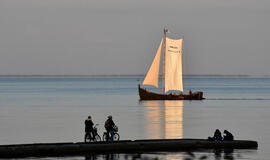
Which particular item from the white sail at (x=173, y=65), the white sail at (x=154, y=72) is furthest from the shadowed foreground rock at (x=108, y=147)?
the white sail at (x=173, y=65)

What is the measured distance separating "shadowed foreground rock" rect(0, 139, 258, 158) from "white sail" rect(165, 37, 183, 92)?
83.2 m

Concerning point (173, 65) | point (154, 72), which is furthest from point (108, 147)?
point (173, 65)

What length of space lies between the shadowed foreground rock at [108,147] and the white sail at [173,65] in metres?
83.2

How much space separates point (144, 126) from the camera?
63.7 meters

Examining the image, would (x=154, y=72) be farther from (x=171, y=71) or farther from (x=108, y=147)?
(x=108, y=147)

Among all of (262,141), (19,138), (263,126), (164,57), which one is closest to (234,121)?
(263,126)

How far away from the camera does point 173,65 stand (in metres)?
127

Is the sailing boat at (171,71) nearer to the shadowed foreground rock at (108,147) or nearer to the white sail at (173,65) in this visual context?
the white sail at (173,65)

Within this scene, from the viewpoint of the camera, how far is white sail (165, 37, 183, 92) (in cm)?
12488

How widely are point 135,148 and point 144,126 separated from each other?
81.7 ft

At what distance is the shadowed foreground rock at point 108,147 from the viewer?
36469mm

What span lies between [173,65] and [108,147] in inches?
3520

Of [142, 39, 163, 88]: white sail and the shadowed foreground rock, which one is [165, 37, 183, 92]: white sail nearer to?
[142, 39, 163, 88]: white sail

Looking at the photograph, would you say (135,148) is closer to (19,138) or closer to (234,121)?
(19,138)
